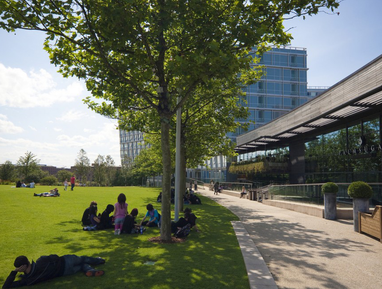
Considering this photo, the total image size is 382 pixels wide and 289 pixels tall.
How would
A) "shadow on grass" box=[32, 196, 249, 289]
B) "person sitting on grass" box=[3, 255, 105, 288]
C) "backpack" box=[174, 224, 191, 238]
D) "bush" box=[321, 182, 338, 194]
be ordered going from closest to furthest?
"person sitting on grass" box=[3, 255, 105, 288] → "shadow on grass" box=[32, 196, 249, 289] → "backpack" box=[174, 224, 191, 238] → "bush" box=[321, 182, 338, 194]

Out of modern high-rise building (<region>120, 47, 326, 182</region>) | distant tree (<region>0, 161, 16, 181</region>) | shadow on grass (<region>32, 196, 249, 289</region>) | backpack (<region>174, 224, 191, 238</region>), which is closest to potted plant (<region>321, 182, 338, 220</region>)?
shadow on grass (<region>32, 196, 249, 289</region>)

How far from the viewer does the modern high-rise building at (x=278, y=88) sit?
2442 inches

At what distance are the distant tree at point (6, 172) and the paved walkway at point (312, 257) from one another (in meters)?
51.4

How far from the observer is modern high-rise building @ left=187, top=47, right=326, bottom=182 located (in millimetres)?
62031

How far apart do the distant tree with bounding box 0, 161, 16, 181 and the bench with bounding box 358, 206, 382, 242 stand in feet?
180

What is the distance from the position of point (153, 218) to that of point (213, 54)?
21.8ft

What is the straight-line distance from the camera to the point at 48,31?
8664 mm

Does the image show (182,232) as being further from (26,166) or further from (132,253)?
(26,166)

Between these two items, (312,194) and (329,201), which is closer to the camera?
(329,201)

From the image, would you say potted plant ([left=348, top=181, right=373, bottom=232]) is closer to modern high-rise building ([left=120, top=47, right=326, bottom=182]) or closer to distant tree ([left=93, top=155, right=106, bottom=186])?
modern high-rise building ([left=120, top=47, right=326, bottom=182])

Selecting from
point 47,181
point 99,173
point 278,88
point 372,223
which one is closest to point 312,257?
point 372,223

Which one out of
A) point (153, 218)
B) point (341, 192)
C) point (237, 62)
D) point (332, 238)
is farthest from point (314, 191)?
point (237, 62)

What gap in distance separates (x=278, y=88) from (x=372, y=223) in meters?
56.1

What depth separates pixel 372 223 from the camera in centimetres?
984
